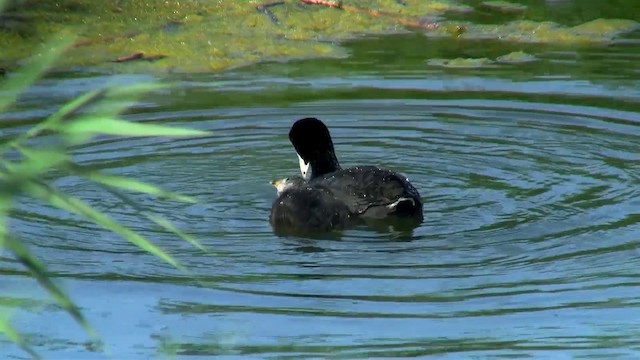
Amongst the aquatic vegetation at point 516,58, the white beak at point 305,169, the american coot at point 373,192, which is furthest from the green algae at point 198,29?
the american coot at point 373,192

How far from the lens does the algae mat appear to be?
12.9 metres

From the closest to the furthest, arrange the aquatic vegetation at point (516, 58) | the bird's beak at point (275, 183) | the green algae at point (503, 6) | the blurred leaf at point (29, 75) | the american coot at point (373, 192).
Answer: the blurred leaf at point (29, 75) < the american coot at point (373, 192) < the bird's beak at point (275, 183) < the aquatic vegetation at point (516, 58) < the green algae at point (503, 6)

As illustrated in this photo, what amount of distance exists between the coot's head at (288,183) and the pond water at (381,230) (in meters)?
0.08

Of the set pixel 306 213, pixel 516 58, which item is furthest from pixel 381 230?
pixel 516 58

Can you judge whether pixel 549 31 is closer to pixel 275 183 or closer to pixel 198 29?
pixel 198 29

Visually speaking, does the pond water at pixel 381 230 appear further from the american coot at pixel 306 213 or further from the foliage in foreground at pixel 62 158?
the foliage in foreground at pixel 62 158

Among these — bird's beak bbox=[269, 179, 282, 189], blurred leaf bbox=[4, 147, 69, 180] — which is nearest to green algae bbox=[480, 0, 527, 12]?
bird's beak bbox=[269, 179, 282, 189]

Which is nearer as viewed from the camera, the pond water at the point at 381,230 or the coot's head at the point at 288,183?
the pond water at the point at 381,230

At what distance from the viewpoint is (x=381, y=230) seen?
8.11 meters

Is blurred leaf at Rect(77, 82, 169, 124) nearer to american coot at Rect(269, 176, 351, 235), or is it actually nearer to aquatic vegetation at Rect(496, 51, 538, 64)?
american coot at Rect(269, 176, 351, 235)

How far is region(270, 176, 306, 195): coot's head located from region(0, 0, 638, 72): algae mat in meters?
3.64

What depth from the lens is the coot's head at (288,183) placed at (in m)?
8.75

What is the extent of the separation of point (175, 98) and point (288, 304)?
537 centimetres

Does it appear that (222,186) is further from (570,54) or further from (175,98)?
(570,54)
